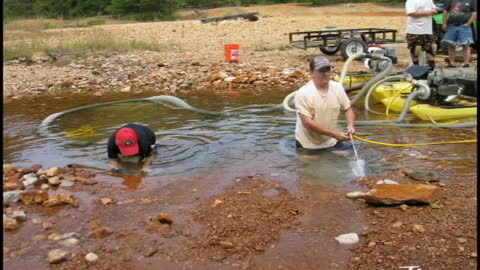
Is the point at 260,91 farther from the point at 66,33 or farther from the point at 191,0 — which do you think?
the point at 191,0

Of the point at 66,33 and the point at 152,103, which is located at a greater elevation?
the point at 66,33

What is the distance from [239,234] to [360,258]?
90 centimetres

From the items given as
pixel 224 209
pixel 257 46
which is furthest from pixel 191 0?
pixel 224 209

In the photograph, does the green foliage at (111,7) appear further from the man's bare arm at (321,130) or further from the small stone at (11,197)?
the small stone at (11,197)

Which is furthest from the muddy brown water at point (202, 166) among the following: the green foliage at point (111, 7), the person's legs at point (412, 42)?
the green foliage at point (111, 7)

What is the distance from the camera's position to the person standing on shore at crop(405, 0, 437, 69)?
9.38 metres

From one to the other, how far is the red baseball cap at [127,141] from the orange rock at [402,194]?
2479mm

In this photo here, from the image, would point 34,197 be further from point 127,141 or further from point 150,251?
point 150,251

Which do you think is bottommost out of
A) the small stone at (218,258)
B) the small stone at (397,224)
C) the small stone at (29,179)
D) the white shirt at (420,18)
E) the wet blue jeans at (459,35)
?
the small stone at (218,258)

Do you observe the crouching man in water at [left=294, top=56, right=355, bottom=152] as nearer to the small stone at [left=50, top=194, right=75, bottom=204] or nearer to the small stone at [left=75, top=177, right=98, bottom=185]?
the small stone at [left=75, top=177, right=98, bottom=185]

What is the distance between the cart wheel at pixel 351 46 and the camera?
13.0m

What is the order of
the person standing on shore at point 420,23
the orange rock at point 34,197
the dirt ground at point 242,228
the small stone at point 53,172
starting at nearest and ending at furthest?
the dirt ground at point 242,228, the orange rock at point 34,197, the small stone at point 53,172, the person standing on shore at point 420,23

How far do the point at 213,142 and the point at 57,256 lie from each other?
361cm

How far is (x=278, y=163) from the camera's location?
5.75 metres
